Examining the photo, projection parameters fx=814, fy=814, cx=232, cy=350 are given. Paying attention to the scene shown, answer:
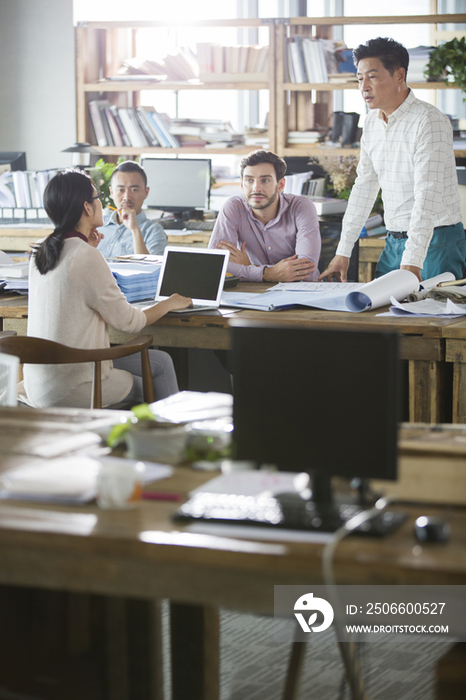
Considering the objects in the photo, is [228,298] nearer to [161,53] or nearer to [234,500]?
[234,500]

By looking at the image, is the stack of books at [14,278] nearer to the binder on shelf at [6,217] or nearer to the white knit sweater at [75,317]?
the white knit sweater at [75,317]

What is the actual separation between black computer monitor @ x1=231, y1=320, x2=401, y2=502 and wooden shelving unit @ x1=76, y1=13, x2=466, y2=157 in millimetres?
4371

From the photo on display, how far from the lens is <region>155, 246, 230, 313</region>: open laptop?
2.98 m

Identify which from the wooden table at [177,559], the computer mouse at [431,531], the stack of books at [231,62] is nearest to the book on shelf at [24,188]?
the stack of books at [231,62]

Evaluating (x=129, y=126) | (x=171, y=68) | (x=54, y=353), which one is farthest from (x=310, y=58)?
(x=54, y=353)

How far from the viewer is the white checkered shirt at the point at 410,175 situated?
3.21 metres

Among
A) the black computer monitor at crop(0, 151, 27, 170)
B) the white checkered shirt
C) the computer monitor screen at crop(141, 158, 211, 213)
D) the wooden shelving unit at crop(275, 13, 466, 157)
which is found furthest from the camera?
the black computer monitor at crop(0, 151, 27, 170)

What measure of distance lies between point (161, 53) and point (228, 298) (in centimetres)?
369

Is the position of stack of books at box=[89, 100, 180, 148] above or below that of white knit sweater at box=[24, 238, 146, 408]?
above

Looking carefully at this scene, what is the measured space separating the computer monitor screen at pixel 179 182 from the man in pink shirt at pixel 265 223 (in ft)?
→ 6.04

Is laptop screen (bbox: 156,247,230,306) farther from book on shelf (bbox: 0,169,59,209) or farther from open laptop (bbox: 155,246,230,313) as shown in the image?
book on shelf (bbox: 0,169,59,209)

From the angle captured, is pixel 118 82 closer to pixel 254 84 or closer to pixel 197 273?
pixel 254 84

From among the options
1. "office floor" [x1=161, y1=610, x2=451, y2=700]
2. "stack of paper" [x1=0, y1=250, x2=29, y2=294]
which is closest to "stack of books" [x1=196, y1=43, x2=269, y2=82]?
"stack of paper" [x1=0, y1=250, x2=29, y2=294]

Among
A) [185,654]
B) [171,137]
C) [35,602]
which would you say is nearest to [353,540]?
[185,654]
